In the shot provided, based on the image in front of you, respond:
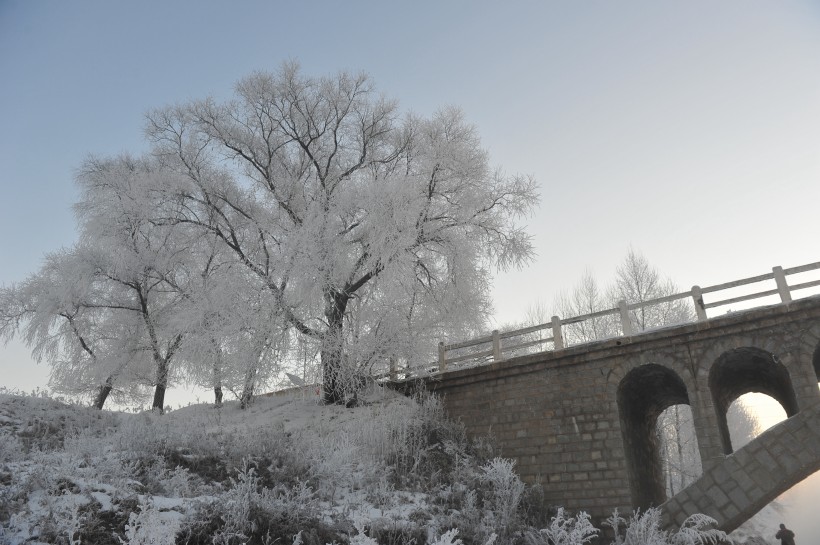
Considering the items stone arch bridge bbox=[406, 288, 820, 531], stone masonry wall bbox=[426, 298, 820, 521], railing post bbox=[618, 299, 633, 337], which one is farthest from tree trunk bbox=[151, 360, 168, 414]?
railing post bbox=[618, 299, 633, 337]

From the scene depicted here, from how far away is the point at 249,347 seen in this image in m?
15.2

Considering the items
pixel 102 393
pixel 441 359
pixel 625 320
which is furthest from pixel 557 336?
pixel 102 393

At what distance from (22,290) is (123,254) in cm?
455

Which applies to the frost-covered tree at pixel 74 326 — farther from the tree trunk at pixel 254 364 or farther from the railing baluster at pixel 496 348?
the railing baluster at pixel 496 348

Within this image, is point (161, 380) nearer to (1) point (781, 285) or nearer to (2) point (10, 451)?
(2) point (10, 451)

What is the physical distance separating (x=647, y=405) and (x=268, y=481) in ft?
37.9

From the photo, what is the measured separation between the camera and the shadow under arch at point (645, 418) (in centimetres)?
1359

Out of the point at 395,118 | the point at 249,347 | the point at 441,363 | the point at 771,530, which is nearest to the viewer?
the point at 249,347

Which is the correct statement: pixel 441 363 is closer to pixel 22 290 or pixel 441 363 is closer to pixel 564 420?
pixel 564 420

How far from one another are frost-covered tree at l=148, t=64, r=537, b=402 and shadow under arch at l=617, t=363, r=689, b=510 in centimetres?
522

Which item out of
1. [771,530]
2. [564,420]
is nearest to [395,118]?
[564,420]

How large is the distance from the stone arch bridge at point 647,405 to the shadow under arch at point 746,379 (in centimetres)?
6

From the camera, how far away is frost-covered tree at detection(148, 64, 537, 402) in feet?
51.3

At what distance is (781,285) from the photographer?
12.1m
